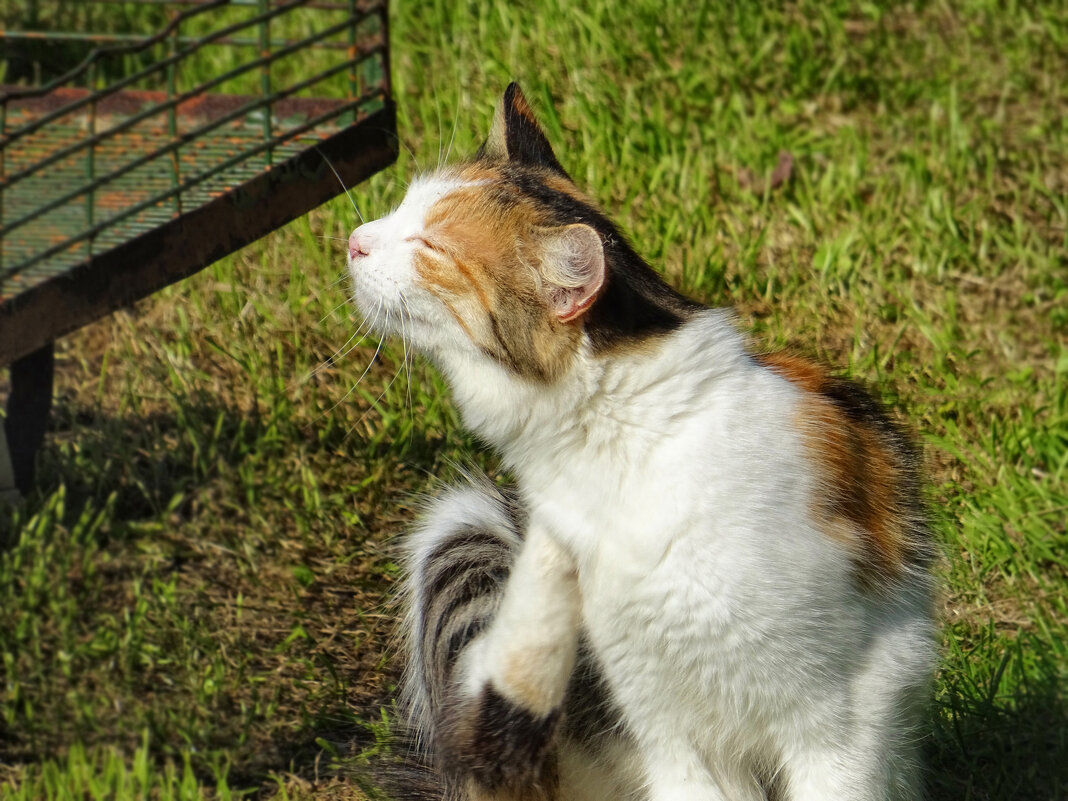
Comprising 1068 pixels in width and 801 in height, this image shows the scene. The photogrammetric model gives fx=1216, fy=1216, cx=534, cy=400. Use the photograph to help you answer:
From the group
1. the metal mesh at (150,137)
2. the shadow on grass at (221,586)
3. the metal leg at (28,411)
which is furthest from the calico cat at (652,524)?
the metal leg at (28,411)

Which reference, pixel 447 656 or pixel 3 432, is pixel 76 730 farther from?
pixel 447 656

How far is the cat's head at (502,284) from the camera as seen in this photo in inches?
85.1

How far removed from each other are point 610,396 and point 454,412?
127 cm

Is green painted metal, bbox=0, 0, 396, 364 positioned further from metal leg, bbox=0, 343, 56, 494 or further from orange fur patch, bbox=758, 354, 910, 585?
orange fur patch, bbox=758, 354, 910, 585

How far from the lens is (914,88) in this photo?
15.5 feet

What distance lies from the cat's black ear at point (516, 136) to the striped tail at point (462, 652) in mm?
734

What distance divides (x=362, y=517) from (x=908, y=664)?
5.21 ft

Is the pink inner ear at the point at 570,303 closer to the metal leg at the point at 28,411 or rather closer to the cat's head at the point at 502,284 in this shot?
the cat's head at the point at 502,284

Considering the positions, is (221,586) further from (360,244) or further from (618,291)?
(618,291)

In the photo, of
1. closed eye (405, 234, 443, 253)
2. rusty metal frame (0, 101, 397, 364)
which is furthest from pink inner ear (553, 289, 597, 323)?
rusty metal frame (0, 101, 397, 364)

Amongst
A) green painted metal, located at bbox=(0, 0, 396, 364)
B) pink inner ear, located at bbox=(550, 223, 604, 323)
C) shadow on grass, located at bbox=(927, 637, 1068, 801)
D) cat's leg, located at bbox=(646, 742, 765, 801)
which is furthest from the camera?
shadow on grass, located at bbox=(927, 637, 1068, 801)

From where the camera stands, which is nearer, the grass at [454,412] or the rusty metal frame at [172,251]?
the rusty metal frame at [172,251]

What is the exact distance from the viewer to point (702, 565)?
6.84 feet

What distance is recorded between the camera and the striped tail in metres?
2.25
